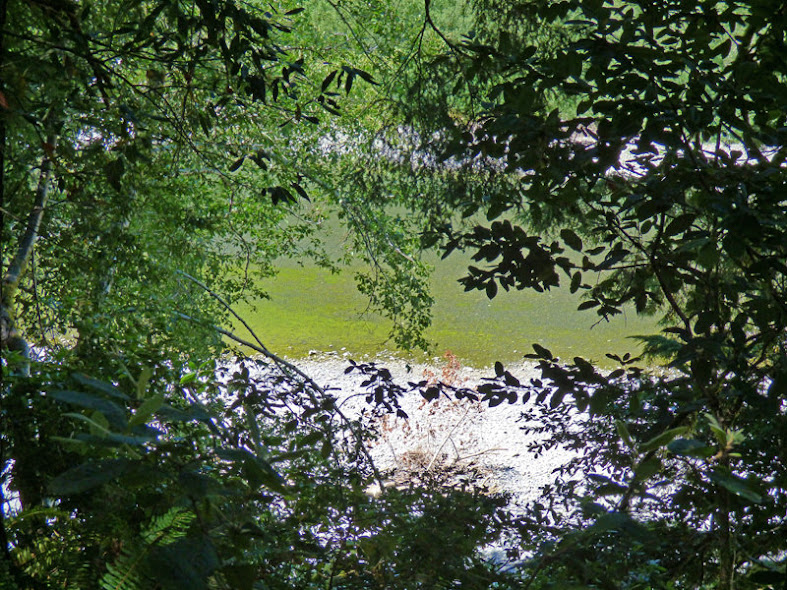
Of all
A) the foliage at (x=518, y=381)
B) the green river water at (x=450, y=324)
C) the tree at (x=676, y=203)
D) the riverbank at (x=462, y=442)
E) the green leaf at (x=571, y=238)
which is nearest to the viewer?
the foliage at (x=518, y=381)

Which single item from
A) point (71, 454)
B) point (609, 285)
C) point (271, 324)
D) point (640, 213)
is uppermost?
point (271, 324)

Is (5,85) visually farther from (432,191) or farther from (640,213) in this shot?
(640,213)

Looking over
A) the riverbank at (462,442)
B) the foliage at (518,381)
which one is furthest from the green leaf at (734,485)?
the riverbank at (462,442)

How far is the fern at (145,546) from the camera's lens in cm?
70

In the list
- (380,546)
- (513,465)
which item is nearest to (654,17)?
(380,546)

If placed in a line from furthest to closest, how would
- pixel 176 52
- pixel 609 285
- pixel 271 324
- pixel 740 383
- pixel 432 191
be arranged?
pixel 271 324 → pixel 432 191 → pixel 176 52 → pixel 609 285 → pixel 740 383

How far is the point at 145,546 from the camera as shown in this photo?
718 millimetres

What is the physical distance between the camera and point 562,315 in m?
8.19

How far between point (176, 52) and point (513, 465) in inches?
193

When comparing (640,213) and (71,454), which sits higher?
(640,213)

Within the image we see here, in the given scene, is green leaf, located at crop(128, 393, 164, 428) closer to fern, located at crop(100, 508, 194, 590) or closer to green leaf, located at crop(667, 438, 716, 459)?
fern, located at crop(100, 508, 194, 590)

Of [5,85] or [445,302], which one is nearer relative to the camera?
[5,85]

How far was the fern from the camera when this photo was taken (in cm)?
70

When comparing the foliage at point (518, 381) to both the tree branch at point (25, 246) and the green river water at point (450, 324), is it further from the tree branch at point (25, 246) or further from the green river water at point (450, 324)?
the green river water at point (450, 324)
